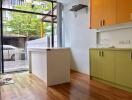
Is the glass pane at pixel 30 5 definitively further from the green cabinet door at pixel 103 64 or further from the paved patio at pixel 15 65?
the green cabinet door at pixel 103 64

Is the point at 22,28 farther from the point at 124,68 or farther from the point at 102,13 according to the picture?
the point at 124,68

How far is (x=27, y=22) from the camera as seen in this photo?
525 cm

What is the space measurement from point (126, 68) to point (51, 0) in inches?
149

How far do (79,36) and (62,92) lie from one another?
2.44 meters

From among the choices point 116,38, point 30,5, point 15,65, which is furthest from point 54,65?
point 30,5

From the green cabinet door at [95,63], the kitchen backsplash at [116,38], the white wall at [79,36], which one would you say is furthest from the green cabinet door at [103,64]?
the white wall at [79,36]

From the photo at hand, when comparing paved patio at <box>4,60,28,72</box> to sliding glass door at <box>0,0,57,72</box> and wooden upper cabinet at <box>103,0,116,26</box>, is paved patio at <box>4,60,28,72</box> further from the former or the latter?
wooden upper cabinet at <box>103,0,116,26</box>

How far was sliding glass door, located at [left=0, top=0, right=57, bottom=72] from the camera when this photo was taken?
4.82m

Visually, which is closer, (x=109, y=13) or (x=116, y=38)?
(x=109, y=13)

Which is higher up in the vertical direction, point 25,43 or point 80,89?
point 25,43

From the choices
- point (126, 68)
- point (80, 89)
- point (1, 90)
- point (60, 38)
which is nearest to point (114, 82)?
point (126, 68)

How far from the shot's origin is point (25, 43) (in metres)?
5.30

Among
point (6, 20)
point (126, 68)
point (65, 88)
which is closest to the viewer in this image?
point (126, 68)

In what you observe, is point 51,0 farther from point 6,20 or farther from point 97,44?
point 97,44
